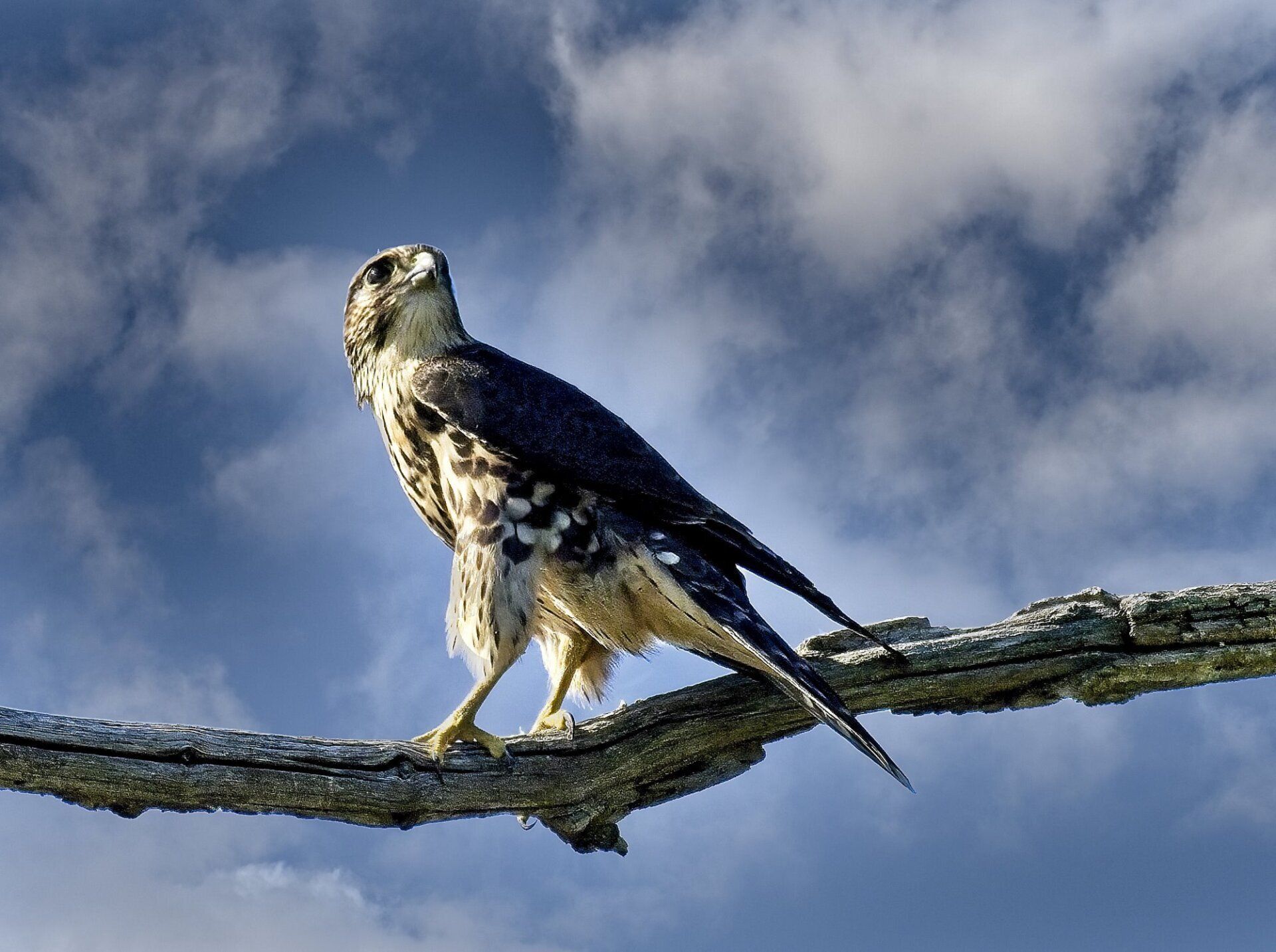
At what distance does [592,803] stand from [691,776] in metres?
0.41

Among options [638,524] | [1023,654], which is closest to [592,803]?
[638,524]

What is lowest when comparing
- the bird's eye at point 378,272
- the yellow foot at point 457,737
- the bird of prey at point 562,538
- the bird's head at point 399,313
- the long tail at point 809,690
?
the yellow foot at point 457,737

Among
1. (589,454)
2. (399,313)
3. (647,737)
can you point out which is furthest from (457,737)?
(399,313)

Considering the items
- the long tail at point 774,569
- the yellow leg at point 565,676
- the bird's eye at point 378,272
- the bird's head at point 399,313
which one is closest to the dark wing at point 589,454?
the long tail at point 774,569

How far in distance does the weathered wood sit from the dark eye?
207cm

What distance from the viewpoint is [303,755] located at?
3951 mm

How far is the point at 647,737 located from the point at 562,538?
2.77 ft

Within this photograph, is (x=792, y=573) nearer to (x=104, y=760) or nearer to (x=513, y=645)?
(x=513, y=645)

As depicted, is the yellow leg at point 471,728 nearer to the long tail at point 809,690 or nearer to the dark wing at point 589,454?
the dark wing at point 589,454

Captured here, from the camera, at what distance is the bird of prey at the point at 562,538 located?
4.22 metres

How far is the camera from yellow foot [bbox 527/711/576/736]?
4539mm

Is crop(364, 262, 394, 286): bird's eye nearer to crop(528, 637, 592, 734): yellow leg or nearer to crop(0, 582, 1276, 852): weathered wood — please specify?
crop(528, 637, 592, 734): yellow leg

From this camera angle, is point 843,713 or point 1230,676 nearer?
point 843,713

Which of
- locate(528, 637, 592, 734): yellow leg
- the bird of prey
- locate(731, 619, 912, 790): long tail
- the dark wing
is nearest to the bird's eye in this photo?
the bird of prey
